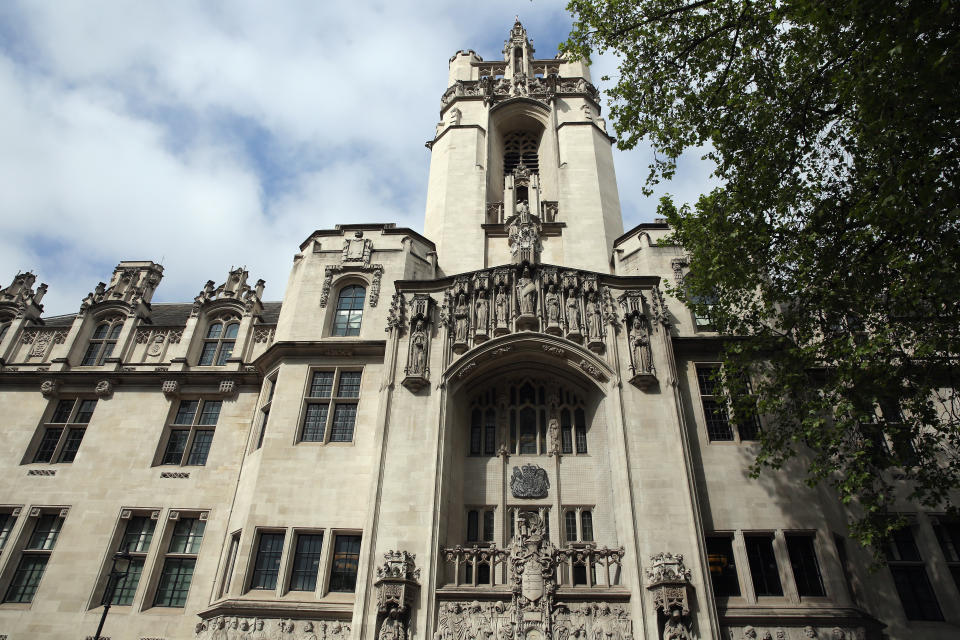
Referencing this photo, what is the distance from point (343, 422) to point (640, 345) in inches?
372

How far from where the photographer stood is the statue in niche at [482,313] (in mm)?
20045

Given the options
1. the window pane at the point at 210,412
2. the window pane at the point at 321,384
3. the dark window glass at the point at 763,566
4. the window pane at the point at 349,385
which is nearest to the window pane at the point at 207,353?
the window pane at the point at 210,412

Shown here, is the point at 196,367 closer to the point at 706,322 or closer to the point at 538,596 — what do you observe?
the point at 538,596

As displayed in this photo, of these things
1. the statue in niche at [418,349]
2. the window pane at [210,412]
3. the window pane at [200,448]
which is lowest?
the window pane at [200,448]

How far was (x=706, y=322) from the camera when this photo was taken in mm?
21875

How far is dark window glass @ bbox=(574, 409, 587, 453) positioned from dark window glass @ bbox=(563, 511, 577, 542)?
6.44 ft

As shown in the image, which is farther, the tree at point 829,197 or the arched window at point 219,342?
the arched window at point 219,342

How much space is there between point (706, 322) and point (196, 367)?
1830 centimetres

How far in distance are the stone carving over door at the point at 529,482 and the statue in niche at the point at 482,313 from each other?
4402 mm

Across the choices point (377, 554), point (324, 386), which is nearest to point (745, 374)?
point (377, 554)

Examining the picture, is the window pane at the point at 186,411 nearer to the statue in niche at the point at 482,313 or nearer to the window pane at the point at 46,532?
the window pane at the point at 46,532

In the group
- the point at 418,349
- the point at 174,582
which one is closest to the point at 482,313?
the point at 418,349

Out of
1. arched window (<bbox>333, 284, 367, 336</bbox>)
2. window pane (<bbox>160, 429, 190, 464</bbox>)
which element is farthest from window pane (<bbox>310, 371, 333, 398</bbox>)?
window pane (<bbox>160, 429, 190, 464</bbox>)

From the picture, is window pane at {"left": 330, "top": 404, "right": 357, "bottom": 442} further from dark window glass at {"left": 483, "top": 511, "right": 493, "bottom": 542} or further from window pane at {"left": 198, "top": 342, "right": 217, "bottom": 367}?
window pane at {"left": 198, "top": 342, "right": 217, "bottom": 367}
